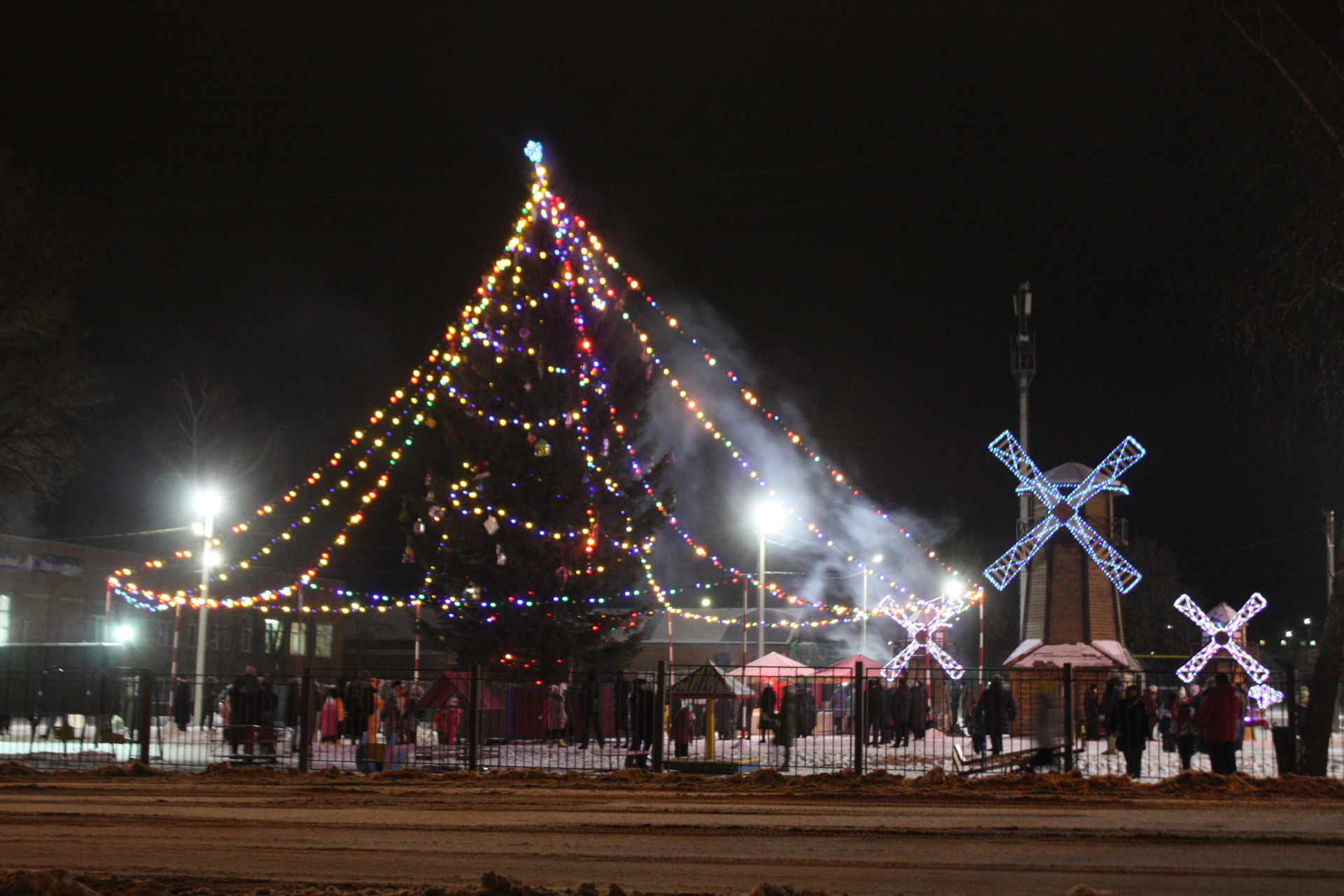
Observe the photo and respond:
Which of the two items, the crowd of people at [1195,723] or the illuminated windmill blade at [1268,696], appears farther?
the illuminated windmill blade at [1268,696]

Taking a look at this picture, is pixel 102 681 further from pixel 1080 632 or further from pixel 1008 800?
pixel 1080 632

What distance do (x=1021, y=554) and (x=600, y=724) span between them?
2444cm

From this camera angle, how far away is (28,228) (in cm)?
2736

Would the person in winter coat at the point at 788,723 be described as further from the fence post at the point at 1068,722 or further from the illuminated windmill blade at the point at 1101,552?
the illuminated windmill blade at the point at 1101,552

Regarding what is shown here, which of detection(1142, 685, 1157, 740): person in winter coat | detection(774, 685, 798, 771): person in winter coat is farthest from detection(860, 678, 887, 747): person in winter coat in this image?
detection(1142, 685, 1157, 740): person in winter coat

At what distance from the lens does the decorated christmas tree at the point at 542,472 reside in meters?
29.2

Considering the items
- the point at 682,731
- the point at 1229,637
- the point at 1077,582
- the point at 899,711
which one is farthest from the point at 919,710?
the point at 1229,637

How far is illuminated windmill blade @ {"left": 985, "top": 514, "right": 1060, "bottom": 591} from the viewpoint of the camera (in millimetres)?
40375

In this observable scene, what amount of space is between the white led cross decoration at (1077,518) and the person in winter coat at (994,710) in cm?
1927

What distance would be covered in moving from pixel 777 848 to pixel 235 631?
48786 mm

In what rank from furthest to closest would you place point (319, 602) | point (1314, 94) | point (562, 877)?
point (319, 602)
point (1314, 94)
point (562, 877)

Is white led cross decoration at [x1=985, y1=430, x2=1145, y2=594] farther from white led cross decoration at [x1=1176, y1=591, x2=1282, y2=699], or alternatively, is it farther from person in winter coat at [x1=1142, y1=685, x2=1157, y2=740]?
person in winter coat at [x1=1142, y1=685, x2=1157, y2=740]

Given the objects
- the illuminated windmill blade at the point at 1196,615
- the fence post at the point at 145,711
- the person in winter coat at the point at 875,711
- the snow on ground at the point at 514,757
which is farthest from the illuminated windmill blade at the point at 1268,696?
the fence post at the point at 145,711

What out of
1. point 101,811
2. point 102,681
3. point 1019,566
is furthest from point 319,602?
point 101,811
